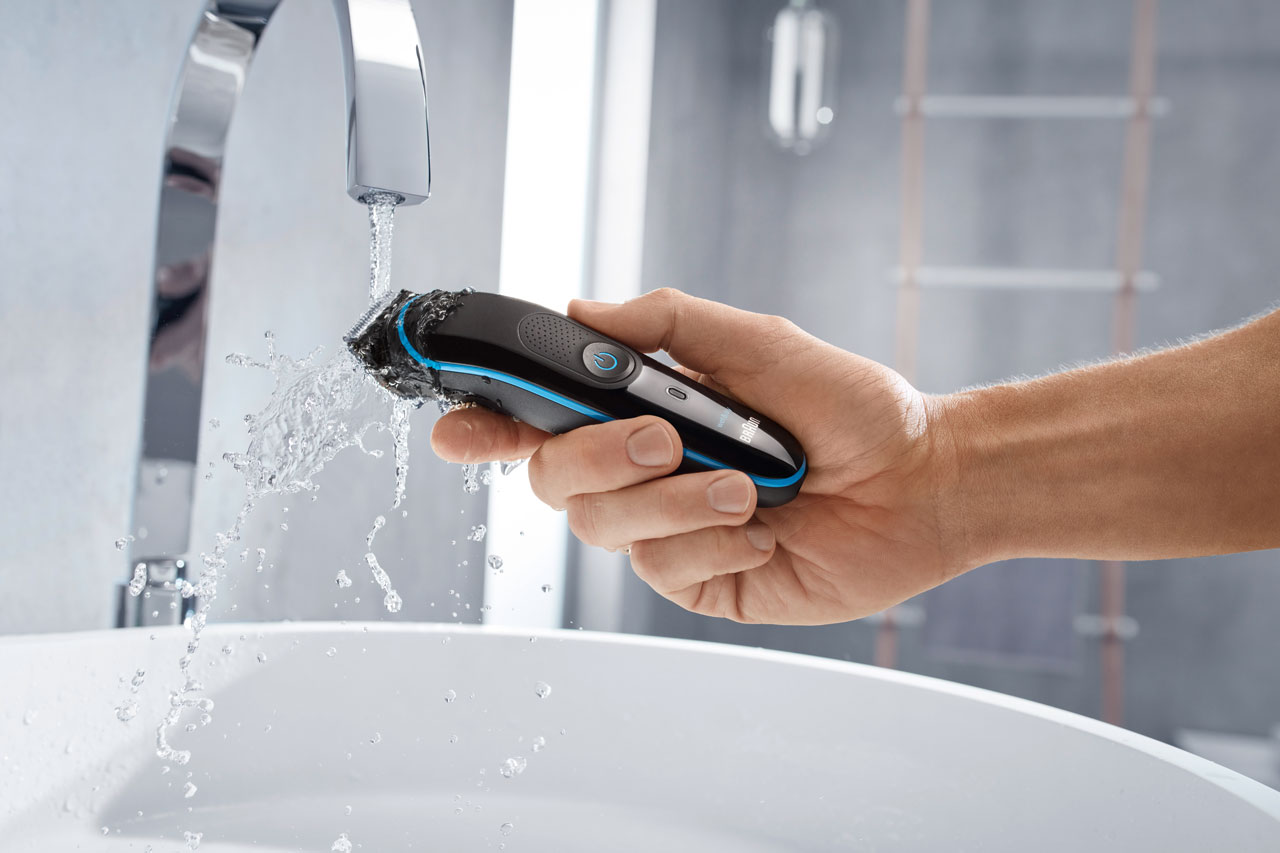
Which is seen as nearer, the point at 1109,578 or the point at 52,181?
the point at 52,181

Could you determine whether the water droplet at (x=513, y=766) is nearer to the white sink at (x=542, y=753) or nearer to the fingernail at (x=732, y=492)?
the white sink at (x=542, y=753)

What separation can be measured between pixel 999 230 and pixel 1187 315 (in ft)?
1.38

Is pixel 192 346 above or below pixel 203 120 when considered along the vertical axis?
below

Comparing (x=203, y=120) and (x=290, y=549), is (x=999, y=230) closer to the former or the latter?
(x=290, y=549)

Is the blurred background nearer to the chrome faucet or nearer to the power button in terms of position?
the chrome faucet

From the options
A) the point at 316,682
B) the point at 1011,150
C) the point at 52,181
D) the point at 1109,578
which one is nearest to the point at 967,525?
the point at 316,682

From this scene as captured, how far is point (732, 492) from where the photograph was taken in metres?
0.45

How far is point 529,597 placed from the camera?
5.11 ft

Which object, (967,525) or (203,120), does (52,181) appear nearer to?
(203,120)

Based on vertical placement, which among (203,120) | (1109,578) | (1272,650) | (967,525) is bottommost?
(1272,650)

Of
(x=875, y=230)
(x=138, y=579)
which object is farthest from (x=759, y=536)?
(x=875, y=230)

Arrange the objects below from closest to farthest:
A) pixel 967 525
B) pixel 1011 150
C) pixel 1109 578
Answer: pixel 967 525
pixel 1109 578
pixel 1011 150

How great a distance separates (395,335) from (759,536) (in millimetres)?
226

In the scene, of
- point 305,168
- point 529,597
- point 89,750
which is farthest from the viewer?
point 529,597
